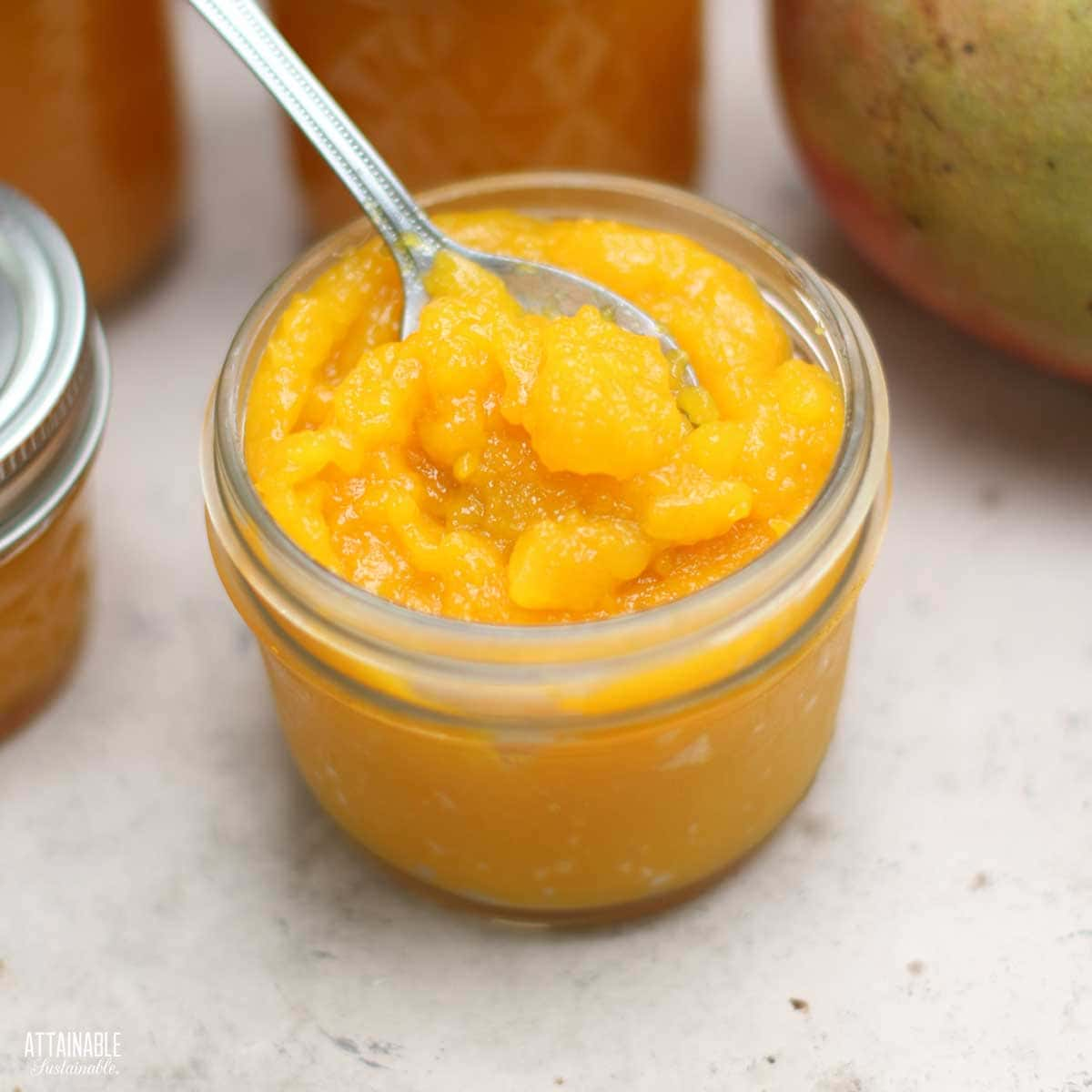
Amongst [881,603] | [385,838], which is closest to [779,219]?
[881,603]

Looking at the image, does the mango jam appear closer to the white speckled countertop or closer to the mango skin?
the white speckled countertop

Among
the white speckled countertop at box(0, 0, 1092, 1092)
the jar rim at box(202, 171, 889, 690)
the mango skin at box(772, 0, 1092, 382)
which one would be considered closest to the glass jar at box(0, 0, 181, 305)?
the white speckled countertop at box(0, 0, 1092, 1092)

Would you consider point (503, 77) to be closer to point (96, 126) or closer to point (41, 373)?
point (96, 126)

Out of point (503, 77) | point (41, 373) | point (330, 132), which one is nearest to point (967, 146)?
point (503, 77)

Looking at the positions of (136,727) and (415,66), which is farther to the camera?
(415,66)

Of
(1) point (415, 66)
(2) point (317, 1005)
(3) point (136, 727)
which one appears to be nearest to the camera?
(2) point (317, 1005)

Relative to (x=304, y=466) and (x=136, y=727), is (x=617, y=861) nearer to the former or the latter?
(x=304, y=466)
